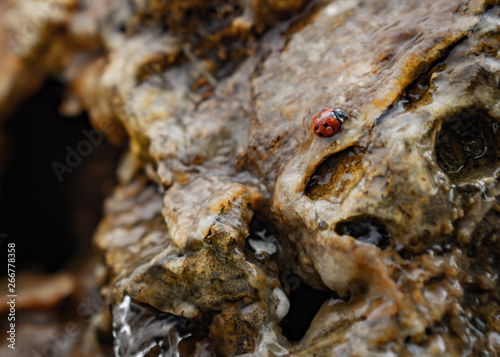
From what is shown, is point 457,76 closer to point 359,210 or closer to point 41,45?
point 359,210

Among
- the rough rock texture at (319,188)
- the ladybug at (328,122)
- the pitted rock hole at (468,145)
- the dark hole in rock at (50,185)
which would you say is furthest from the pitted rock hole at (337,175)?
the dark hole in rock at (50,185)

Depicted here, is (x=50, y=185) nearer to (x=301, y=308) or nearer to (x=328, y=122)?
(x=301, y=308)

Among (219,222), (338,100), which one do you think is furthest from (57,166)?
(338,100)

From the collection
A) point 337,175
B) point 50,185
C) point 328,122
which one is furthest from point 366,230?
point 50,185

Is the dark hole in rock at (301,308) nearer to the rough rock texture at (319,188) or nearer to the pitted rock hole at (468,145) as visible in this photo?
the rough rock texture at (319,188)

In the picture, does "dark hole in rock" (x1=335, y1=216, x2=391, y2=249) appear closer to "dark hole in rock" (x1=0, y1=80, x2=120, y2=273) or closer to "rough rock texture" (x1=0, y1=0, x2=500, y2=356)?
"rough rock texture" (x1=0, y1=0, x2=500, y2=356)

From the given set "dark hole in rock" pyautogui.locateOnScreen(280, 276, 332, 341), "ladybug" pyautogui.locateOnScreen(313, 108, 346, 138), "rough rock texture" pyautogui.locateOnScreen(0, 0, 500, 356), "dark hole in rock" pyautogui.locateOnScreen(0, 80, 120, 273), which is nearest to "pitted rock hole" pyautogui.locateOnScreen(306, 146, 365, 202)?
"rough rock texture" pyautogui.locateOnScreen(0, 0, 500, 356)
